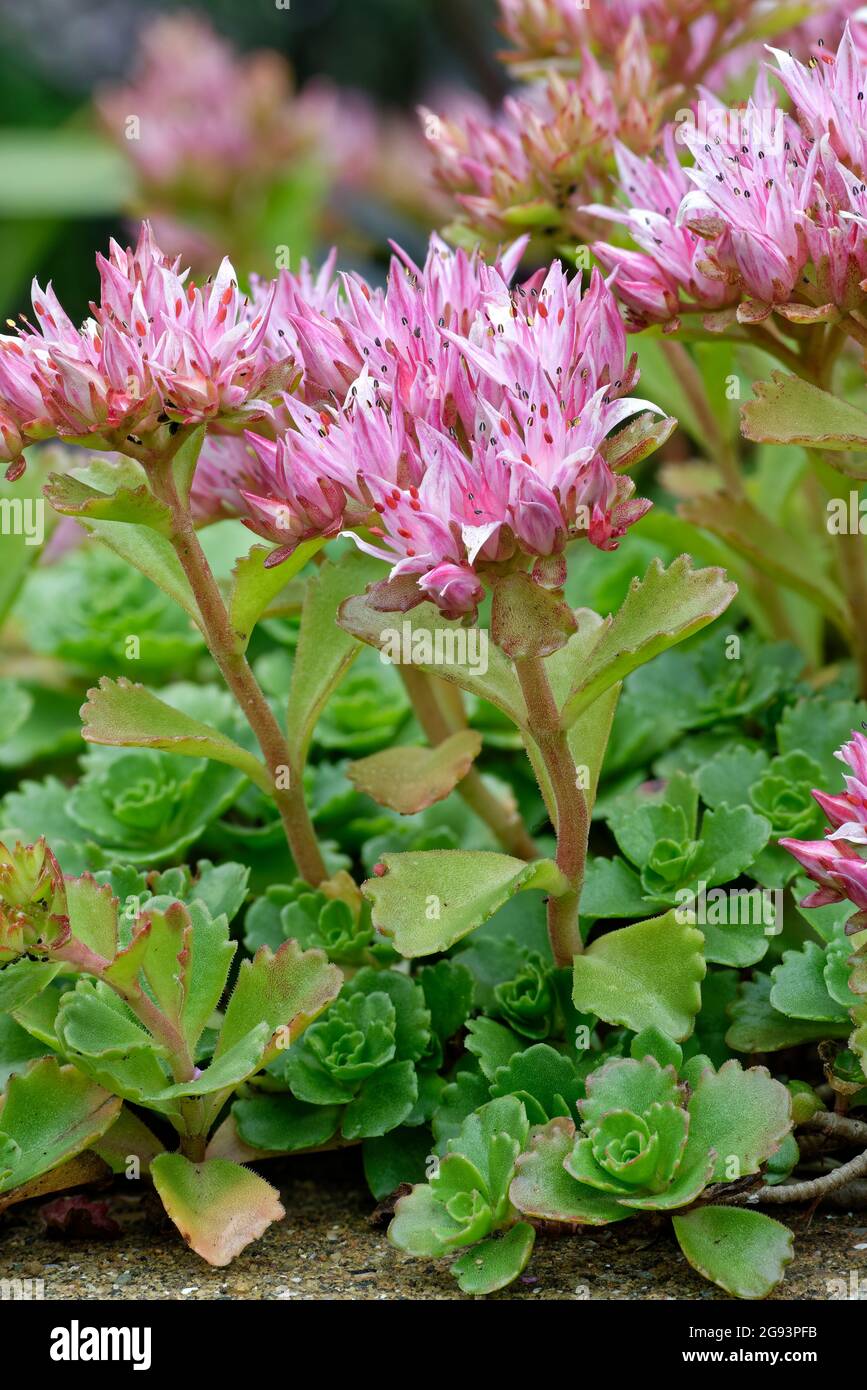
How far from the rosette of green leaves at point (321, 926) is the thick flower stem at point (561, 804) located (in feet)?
0.51

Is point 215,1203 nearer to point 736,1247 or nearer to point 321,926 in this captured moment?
point 321,926

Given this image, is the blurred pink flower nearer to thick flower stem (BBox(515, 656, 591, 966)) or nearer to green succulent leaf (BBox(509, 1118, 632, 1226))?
thick flower stem (BBox(515, 656, 591, 966))

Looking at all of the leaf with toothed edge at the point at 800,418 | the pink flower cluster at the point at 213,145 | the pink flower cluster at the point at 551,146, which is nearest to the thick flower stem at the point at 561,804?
the leaf with toothed edge at the point at 800,418

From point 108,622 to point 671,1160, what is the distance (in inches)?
38.0

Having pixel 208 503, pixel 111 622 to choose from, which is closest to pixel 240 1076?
pixel 208 503

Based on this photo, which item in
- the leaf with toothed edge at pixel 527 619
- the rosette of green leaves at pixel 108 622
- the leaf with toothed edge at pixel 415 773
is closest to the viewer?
the leaf with toothed edge at pixel 527 619

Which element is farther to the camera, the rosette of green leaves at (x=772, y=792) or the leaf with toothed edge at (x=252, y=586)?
the rosette of green leaves at (x=772, y=792)

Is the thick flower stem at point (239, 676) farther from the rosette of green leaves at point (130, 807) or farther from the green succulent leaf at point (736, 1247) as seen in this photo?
the green succulent leaf at point (736, 1247)

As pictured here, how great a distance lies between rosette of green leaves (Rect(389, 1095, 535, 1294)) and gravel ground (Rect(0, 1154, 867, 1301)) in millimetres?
35

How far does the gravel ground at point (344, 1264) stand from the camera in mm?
969

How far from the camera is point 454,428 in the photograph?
3.21 feet

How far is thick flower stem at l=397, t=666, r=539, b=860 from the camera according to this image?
126 cm

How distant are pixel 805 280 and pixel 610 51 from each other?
551 millimetres
